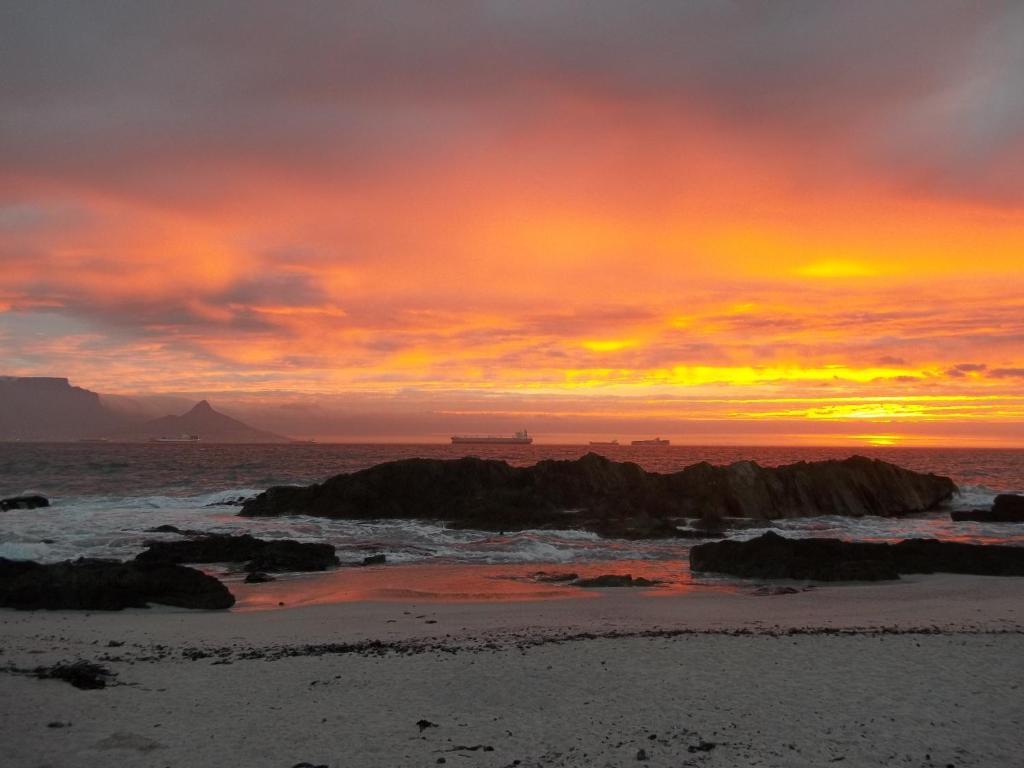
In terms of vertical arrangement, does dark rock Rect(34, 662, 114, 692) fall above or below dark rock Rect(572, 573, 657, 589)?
above

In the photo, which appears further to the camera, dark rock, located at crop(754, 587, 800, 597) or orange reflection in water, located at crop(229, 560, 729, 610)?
dark rock, located at crop(754, 587, 800, 597)

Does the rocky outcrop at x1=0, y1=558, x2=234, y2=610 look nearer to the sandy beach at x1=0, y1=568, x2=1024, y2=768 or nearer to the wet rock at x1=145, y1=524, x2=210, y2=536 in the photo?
the sandy beach at x1=0, y1=568, x2=1024, y2=768

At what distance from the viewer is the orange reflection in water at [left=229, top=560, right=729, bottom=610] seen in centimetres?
1989

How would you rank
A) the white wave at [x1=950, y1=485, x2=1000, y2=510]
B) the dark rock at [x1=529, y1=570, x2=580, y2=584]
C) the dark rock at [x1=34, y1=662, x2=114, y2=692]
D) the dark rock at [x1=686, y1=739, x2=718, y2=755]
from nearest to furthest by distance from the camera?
the dark rock at [x1=686, y1=739, x2=718, y2=755] → the dark rock at [x1=34, y1=662, x2=114, y2=692] → the dark rock at [x1=529, y1=570, x2=580, y2=584] → the white wave at [x1=950, y1=485, x2=1000, y2=510]

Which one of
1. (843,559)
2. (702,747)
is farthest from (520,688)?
(843,559)

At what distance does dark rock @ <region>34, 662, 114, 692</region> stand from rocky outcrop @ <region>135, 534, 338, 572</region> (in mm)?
12416

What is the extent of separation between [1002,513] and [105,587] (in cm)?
4588

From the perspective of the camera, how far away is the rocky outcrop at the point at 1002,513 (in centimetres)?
4225

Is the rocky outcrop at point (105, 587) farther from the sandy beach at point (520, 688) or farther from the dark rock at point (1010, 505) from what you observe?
the dark rock at point (1010, 505)

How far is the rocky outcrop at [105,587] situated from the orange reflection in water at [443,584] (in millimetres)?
1083

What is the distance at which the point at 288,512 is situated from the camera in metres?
42.8

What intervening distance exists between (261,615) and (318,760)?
30.7 feet

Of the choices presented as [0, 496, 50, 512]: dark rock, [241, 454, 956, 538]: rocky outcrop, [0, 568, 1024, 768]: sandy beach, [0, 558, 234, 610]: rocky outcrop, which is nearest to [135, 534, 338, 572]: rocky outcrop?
[0, 558, 234, 610]: rocky outcrop

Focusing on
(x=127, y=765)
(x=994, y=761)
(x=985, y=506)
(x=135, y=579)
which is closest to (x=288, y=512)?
(x=135, y=579)
